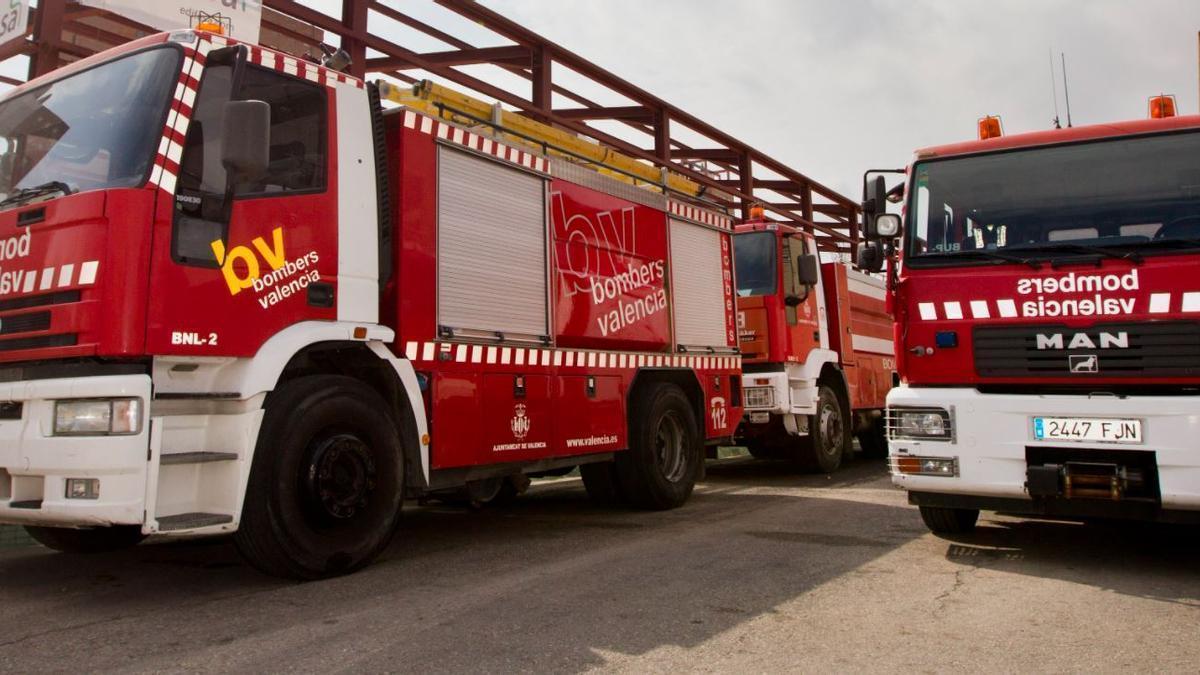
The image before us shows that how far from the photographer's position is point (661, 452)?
25.0 feet

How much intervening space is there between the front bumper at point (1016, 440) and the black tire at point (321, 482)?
9.93 ft

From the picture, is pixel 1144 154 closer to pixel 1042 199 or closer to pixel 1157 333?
pixel 1042 199

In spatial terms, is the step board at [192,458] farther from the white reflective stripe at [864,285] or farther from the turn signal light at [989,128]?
the white reflective stripe at [864,285]

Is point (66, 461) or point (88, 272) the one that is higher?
point (88, 272)

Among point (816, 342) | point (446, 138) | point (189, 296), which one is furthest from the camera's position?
point (816, 342)

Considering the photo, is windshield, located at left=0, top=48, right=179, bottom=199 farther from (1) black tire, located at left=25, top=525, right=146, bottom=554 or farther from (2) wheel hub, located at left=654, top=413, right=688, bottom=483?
(2) wheel hub, located at left=654, top=413, right=688, bottom=483

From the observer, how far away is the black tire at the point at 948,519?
231 inches

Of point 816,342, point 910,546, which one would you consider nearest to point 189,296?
point 910,546

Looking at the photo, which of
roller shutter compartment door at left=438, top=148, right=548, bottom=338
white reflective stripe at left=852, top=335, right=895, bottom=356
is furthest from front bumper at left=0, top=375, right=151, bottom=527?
white reflective stripe at left=852, top=335, right=895, bottom=356

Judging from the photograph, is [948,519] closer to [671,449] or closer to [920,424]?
[920,424]

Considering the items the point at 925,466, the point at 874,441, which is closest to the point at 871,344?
the point at 874,441

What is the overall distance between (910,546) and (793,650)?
2554 mm

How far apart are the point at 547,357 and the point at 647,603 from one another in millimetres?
2451

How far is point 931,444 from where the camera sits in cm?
521
